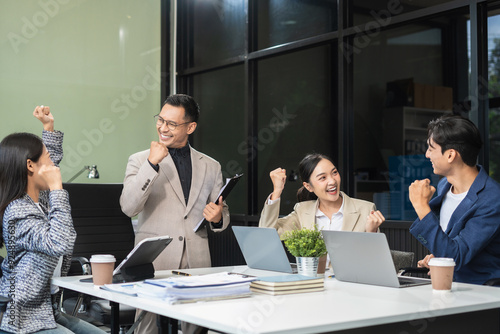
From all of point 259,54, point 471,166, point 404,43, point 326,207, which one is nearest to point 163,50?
point 259,54

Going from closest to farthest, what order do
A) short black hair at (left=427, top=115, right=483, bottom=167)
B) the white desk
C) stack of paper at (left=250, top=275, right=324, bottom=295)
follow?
the white desk, stack of paper at (left=250, top=275, right=324, bottom=295), short black hair at (left=427, top=115, right=483, bottom=167)

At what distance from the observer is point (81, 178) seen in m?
5.71

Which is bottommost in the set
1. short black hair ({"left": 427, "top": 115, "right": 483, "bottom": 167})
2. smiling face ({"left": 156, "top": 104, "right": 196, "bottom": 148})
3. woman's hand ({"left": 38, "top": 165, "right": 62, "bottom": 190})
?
woman's hand ({"left": 38, "top": 165, "right": 62, "bottom": 190})

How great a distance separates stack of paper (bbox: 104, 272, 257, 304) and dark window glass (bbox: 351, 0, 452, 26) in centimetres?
297

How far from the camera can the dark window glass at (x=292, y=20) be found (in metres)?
5.05

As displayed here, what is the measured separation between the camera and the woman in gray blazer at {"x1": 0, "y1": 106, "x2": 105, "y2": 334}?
221cm

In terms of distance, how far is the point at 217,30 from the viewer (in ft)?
20.3

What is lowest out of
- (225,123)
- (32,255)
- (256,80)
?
(32,255)

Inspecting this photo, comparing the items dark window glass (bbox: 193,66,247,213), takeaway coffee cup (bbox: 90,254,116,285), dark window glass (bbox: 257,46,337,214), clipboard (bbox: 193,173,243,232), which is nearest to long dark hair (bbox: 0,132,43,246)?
takeaway coffee cup (bbox: 90,254,116,285)

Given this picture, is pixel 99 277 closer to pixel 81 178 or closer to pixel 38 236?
pixel 38 236

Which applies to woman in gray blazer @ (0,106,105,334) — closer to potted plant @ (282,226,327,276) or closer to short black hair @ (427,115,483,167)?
potted plant @ (282,226,327,276)

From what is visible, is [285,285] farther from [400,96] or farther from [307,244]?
[400,96]

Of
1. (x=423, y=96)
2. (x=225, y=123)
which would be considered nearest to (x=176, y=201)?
(x=423, y=96)

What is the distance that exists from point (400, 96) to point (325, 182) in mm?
2406
